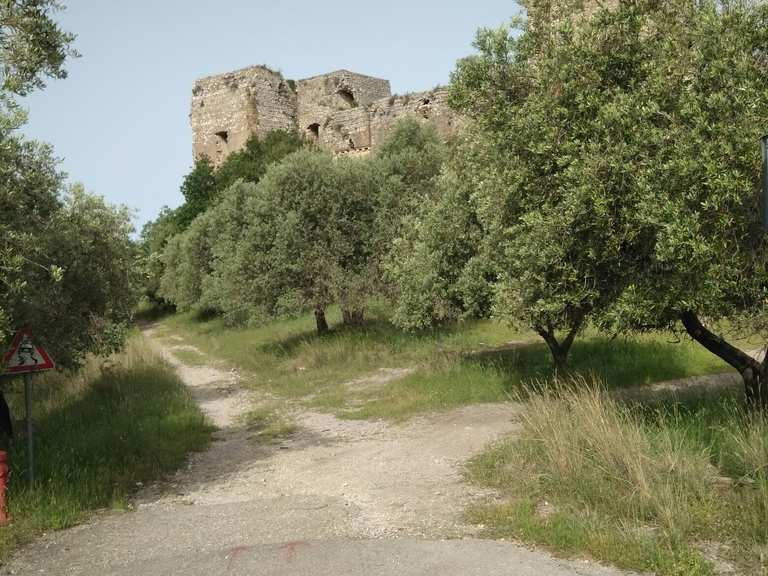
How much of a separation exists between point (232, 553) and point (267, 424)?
6.02 m

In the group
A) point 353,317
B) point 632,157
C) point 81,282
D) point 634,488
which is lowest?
point 634,488

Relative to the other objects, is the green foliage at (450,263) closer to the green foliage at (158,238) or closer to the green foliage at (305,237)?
the green foliage at (305,237)

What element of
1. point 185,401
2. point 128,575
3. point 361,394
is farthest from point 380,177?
point 128,575

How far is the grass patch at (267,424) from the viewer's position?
34.4ft

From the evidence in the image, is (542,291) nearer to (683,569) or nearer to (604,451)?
(604,451)

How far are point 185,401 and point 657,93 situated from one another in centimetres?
868

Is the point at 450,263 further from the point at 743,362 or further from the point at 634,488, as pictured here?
the point at 634,488

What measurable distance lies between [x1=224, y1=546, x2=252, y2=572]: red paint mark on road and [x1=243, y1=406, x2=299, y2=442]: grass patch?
4659 mm

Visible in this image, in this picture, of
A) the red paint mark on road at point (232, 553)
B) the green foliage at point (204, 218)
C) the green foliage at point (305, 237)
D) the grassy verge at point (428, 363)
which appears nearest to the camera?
the red paint mark on road at point (232, 553)

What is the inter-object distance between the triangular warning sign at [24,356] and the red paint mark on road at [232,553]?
11.0ft

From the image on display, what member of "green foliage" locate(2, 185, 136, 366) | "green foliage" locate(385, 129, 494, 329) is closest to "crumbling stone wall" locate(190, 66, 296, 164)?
"green foliage" locate(385, 129, 494, 329)

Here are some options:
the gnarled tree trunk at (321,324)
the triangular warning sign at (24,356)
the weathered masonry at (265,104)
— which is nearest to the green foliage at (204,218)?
the weathered masonry at (265,104)

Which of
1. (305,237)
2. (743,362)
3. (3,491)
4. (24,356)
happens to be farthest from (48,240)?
(305,237)

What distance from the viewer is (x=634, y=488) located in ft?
18.6
